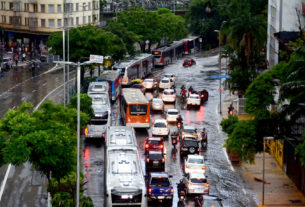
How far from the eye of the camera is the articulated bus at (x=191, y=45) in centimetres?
14312

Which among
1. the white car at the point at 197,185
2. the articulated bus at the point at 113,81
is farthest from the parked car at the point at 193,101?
the white car at the point at 197,185

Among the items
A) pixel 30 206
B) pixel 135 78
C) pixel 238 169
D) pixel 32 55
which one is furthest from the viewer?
pixel 32 55

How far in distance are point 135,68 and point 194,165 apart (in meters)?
47.5

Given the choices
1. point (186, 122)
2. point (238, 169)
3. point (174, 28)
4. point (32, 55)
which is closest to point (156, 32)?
point (174, 28)

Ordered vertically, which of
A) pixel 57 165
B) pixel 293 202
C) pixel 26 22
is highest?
pixel 26 22

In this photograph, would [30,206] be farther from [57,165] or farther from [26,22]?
[26,22]

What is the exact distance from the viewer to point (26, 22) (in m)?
136

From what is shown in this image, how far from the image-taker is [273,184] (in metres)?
55.2

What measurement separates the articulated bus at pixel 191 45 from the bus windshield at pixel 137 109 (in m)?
71.6

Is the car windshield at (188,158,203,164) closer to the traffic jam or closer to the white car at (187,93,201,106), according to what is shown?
the traffic jam

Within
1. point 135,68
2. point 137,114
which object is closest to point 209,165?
point 137,114

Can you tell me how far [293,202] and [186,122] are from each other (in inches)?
1133

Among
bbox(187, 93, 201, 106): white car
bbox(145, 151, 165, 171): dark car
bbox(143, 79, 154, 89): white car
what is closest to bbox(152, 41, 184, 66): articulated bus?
bbox(143, 79, 154, 89): white car

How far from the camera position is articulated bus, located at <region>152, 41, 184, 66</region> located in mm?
123125
